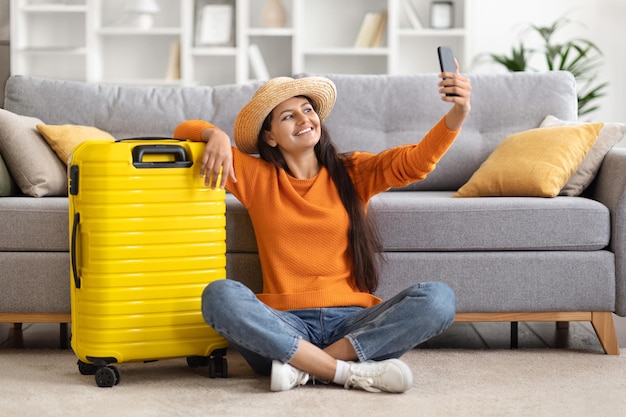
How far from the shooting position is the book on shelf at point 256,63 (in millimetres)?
5273

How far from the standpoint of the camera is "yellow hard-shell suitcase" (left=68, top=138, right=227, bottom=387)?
211 centimetres

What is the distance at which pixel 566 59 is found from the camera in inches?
197

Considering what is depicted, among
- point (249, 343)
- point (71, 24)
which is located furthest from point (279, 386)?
point (71, 24)

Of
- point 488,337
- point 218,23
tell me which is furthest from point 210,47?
point 488,337

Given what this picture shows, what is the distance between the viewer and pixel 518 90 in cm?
328

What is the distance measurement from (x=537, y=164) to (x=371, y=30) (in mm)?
2735

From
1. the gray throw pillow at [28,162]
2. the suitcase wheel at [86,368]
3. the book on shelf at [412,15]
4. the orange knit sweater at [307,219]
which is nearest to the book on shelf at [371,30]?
the book on shelf at [412,15]

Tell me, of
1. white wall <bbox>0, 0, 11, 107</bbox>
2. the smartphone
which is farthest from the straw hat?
white wall <bbox>0, 0, 11, 107</bbox>

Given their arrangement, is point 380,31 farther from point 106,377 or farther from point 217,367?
point 106,377

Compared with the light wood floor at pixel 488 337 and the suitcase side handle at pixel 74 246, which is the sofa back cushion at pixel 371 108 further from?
the suitcase side handle at pixel 74 246

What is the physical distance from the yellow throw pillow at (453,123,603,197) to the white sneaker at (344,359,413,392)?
0.89 metres

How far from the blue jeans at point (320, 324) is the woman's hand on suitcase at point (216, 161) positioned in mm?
276

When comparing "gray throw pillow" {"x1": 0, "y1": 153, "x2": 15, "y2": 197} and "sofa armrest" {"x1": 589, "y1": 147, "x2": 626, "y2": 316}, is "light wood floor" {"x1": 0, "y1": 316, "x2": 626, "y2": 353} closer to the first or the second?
"sofa armrest" {"x1": 589, "y1": 147, "x2": 626, "y2": 316}

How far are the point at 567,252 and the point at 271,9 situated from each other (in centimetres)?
326
